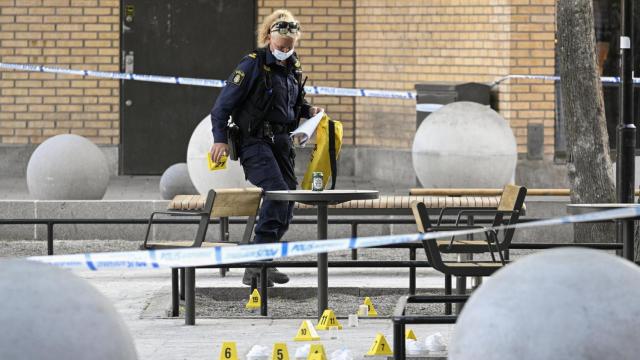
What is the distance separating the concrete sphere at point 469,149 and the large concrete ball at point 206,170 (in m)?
2.02

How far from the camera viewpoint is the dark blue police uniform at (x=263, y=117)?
10.4 meters

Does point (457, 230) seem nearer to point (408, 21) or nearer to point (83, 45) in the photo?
point (408, 21)

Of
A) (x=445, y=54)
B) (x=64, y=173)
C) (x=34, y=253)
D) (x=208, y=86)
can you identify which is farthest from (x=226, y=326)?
(x=208, y=86)

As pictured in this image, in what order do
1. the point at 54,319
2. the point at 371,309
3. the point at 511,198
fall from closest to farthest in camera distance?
the point at 54,319, the point at 371,309, the point at 511,198

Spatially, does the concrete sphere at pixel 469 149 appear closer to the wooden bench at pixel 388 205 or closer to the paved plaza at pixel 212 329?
the wooden bench at pixel 388 205

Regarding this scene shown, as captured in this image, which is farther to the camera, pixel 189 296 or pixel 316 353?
pixel 189 296

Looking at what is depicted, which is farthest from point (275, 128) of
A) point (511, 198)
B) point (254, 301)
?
point (511, 198)

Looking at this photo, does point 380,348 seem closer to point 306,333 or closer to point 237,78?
point 306,333

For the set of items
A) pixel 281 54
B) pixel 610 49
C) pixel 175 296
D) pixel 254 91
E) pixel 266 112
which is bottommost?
pixel 175 296

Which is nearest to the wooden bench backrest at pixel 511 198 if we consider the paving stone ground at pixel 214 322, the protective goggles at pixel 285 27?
the paving stone ground at pixel 214 322

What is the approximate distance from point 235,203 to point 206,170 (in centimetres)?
432

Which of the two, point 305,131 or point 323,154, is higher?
point 305,131

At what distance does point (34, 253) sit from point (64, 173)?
5.09 ft

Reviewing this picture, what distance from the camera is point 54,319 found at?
4562 mm
